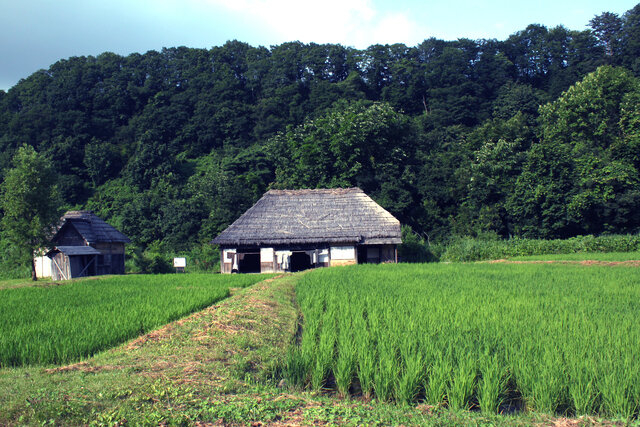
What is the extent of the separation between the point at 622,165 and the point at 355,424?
27684mm

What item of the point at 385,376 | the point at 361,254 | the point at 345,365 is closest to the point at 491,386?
the point at 385,376

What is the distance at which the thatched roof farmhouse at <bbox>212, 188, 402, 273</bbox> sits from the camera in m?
21.7

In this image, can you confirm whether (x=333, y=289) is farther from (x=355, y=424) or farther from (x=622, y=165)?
(x=622, y=165)

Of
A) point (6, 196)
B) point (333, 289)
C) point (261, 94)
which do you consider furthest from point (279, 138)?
point (333, 289)

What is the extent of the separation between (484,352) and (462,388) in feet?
2.59

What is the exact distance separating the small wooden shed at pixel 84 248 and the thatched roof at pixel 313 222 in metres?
6.05

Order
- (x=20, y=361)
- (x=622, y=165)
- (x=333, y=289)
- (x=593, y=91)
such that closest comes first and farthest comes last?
1. (x=20, y=361)
2. (x=333, y=289)
3. (x=622, y=165)
4. (x=593, y=91)

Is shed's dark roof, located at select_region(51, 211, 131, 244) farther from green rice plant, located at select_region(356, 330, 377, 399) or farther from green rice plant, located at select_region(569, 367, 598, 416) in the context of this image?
green rice plant, located at select_region(569, 367, 598, 416)

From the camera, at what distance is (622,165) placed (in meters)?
26.0

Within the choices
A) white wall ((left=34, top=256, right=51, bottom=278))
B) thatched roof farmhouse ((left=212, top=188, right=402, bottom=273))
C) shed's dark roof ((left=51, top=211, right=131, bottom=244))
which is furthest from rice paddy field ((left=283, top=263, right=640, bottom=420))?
white wall ((left=34, top=256, right=51, bottom=278))

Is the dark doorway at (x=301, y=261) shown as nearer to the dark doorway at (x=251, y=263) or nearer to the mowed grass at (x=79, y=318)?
the dark doorway at (x=251, y=263)

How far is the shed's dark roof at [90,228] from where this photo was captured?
73.1 ft

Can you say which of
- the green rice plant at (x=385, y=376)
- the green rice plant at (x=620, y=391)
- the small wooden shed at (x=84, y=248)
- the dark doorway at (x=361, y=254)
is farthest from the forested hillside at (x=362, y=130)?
the green rice plant at (x=385, y=376)

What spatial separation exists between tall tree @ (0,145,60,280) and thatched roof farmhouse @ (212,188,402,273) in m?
6.80
